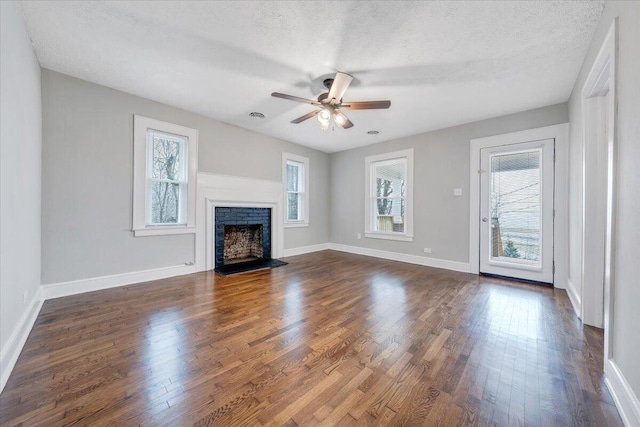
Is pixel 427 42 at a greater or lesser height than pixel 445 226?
greater

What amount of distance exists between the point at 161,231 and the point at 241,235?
1601 mm

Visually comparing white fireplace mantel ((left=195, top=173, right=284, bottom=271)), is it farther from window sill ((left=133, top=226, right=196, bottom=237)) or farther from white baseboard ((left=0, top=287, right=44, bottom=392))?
white baseboard ((left=0, top=287, right=44, bottom=392))

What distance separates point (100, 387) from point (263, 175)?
3.97 meters

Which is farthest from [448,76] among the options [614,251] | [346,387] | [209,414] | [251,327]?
[209,414]

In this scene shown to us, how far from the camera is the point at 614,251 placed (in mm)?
1521

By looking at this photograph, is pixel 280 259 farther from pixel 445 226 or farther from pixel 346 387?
pixel 346 387

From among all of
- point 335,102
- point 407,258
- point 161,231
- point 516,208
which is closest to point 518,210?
point 516,208

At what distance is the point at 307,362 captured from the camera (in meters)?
1.71

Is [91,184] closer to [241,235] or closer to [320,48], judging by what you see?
[241,235]

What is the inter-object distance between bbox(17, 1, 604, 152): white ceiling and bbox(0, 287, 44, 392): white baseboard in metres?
2.45

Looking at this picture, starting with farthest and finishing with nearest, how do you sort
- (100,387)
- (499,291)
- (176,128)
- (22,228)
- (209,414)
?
(176,128), (499,291), (22,228), (100,387), (209,414)

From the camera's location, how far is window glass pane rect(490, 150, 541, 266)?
143 inches

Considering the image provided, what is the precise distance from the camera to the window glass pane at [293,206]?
5684 mm

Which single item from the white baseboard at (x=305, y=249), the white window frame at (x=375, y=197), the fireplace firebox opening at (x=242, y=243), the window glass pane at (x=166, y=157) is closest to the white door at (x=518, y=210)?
the white window frame at (x=375, y=197)
